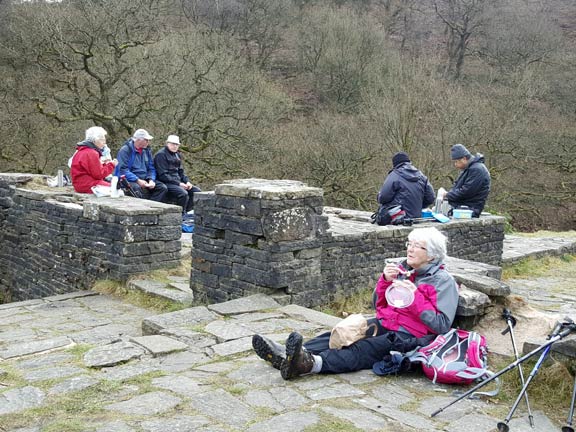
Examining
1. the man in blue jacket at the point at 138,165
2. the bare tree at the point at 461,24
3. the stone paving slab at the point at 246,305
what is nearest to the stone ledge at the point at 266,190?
the stone paving slab at the point at 246,305

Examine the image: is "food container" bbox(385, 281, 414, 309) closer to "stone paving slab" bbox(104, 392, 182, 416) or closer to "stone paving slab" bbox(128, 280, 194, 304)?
"stone paving slab" bbox(104, 392, 182, 416)

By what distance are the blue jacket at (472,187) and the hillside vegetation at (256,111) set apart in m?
8.32

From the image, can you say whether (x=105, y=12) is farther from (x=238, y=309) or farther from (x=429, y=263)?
(x=429, y=263)

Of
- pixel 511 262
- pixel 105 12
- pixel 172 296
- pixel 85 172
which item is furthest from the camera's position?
pixel 105 12

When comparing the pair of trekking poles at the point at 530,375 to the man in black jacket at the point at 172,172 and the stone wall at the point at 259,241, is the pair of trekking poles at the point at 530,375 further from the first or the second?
the man in black jacket at the point at 172,172

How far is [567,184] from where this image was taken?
23.6 meters

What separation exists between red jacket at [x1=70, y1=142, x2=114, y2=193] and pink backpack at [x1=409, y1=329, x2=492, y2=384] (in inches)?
283

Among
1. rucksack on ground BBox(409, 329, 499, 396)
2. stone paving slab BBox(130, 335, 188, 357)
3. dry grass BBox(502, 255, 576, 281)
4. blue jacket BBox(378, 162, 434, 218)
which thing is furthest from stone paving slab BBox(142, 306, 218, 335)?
dry grass BBox(502, 255, 576, 281)

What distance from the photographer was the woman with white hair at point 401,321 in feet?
14.8

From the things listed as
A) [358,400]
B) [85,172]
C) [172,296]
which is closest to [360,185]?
[85,172]

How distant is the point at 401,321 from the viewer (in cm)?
468

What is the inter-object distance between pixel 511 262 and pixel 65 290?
8.62m

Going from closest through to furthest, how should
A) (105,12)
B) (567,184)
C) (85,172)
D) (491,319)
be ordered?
(491,319) → (85,172) → (105,12) → (567,184)

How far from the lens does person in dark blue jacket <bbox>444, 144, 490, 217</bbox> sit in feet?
35.6
